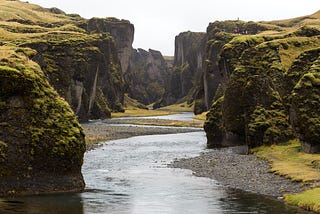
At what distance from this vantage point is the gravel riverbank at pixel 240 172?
42750mm

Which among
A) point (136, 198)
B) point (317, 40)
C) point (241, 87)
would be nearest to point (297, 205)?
point (136, 198)

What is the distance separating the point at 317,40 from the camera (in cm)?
9275

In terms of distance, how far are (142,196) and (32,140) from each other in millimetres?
10885

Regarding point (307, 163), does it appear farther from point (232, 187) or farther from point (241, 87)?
point (241, 87)

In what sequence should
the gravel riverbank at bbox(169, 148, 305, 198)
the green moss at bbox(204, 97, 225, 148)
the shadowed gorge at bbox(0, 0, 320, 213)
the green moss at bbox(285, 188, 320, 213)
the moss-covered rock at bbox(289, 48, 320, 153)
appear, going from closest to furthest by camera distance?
the green moss at bbox(285, 188, 320, 213)
the shadowed gorge at bbox(0, 0, 320, 213)
the gravel riverbank at bbox(169, 148, 305, 198)
the moss-covered rock at bbox(289, 48, 320, 153)
the green moss at bbox(204, 97, 225, 148)

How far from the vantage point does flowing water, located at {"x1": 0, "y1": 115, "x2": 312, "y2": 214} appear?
34.1 meters

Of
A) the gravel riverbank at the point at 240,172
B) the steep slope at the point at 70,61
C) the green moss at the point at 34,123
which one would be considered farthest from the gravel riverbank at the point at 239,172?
the steep slope at the point at 70,61

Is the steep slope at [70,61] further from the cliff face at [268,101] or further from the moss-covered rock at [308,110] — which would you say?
the moss-covered rock at [308,110]

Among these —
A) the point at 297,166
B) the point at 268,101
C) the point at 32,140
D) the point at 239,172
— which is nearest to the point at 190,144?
the point at 268,101

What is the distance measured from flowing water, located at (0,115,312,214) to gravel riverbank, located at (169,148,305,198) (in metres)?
1.93

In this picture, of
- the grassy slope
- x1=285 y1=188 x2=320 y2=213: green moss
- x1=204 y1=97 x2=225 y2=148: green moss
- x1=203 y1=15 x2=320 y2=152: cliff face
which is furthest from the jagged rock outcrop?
x1=204 y1=97 x2=225 y2=148: green moss

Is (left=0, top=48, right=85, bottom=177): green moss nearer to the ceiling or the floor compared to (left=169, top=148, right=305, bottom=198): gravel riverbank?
nearer to the ceiling

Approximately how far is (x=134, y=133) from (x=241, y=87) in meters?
36.8

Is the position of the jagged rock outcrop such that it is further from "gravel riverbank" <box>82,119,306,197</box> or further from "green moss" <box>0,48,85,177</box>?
"gravel riverbank" <box>82,119,306,197</box>
